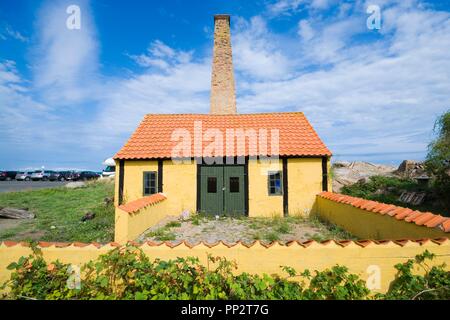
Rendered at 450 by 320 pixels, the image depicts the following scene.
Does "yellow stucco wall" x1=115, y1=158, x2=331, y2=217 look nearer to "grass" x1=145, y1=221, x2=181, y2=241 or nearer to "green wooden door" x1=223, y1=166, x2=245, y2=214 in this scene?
"green wooden door" x1=223, y1=166, x2=245, y2=214

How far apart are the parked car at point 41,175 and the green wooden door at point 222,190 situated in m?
41.5

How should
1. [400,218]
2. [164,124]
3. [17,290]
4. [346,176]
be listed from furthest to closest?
[346,176] → [164,124] → [400,218] → [17,290]

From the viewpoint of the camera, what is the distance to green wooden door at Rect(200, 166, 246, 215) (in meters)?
11.3

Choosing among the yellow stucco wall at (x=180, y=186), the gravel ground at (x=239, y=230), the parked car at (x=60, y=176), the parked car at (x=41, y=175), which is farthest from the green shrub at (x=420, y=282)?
the parked car at (x=41, y=175)

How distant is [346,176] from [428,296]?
18160 mm

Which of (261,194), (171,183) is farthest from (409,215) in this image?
(171,183)

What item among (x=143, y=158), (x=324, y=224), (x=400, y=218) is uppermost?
(x=143, y=158)

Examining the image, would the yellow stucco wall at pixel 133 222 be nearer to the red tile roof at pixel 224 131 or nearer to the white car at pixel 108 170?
the red tile roof at pixel 224 131

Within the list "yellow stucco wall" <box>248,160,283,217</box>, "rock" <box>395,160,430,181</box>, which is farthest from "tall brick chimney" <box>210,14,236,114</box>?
"rock" <box>395,160,430,181</box>

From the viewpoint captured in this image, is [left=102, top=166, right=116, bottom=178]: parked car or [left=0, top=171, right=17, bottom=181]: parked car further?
[left=0, top=171, right=17, bottom=181]: parked car

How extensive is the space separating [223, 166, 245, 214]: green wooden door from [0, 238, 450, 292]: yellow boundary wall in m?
7.37
